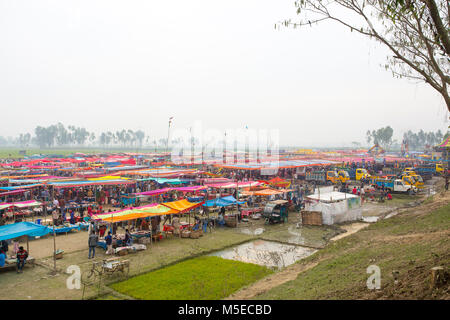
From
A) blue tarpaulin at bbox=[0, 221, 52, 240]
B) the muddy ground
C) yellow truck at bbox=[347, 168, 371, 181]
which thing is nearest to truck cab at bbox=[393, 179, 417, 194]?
yellow truck at bbox=[347, 168, 371, 181]

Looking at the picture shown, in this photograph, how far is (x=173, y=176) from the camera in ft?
117

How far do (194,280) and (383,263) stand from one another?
654cm

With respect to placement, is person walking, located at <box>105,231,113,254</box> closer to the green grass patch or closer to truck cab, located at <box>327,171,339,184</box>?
the green grass patch

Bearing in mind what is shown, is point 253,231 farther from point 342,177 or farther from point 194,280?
point 342,177

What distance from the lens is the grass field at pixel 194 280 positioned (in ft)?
33.6

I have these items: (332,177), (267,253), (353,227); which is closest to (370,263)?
(267,253)

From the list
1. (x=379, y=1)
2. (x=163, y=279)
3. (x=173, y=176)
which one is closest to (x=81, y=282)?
(x=163, y=279)

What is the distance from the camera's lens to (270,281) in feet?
36.7

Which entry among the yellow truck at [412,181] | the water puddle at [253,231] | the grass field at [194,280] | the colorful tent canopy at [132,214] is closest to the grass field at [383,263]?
the grass field at [194,280]

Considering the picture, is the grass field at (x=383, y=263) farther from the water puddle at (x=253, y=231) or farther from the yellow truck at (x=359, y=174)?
the yellow truck at (x=359, y=174)

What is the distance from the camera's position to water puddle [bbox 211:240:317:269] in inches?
539

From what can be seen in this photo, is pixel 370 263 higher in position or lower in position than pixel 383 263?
lower

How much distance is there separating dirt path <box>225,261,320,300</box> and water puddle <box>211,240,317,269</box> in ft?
3.23
